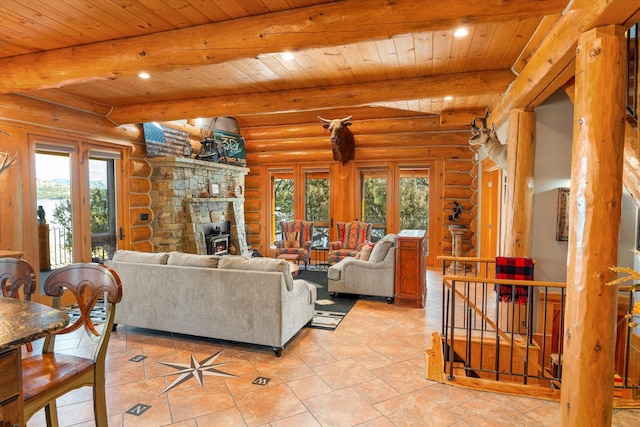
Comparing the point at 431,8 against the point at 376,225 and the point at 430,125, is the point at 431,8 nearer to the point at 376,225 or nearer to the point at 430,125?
the point at 430,125

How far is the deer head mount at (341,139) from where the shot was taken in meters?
7.25

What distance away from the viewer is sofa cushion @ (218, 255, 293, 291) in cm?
362

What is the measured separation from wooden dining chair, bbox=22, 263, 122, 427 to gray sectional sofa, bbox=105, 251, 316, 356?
1.63 m

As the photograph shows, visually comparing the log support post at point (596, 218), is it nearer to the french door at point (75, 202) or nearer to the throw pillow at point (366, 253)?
the throw pillow at point (366, 253)

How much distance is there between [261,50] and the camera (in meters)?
3.06

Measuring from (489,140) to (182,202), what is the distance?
5429 millimetres

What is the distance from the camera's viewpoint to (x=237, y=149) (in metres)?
8.71

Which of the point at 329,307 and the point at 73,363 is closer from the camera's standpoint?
A: the point at 73,363

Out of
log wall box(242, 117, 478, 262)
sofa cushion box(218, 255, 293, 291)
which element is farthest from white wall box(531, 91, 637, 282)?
log wall box(242, 117, 478, 262)

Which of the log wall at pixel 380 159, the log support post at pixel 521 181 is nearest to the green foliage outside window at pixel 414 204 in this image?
the log wall at pixel 380 159

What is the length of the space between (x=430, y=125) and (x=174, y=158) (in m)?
5.36

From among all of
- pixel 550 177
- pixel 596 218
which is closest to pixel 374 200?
pixel 550 177

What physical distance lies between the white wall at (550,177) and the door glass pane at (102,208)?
638 cm

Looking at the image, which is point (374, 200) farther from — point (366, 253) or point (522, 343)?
point (522, 343)
